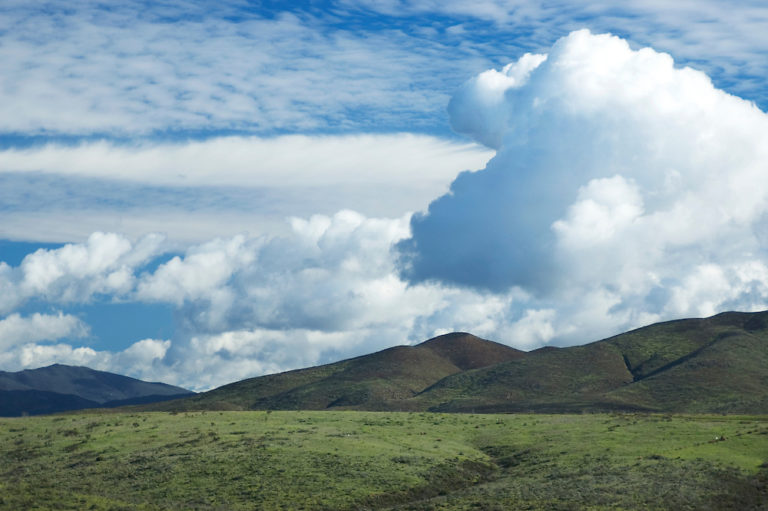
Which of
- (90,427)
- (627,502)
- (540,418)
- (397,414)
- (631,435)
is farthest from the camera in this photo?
(397,414)

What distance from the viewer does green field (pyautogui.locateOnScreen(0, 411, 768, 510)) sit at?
7569 cm

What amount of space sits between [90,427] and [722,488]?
74608 mm

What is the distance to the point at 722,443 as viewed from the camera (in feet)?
304

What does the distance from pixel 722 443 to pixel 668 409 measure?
364 ft

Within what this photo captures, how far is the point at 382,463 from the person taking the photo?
290ft

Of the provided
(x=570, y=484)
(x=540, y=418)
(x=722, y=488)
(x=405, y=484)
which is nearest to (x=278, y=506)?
(x=405, y=484)

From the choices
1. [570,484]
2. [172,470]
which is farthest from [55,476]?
[570,484]

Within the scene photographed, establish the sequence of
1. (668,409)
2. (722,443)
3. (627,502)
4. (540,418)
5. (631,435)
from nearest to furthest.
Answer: (627,502) < (722,443) < (631,435) < (540,418) < (668,409)

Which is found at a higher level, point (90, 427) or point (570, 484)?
point (90, 427)

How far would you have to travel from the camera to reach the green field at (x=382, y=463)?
75.7 metres

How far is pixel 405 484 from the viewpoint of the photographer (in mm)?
82438

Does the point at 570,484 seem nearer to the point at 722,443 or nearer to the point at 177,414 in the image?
the point at 722,443

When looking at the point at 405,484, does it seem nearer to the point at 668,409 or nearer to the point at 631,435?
the point at 631,435

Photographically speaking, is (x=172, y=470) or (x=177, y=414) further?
(x=177, y=414)
